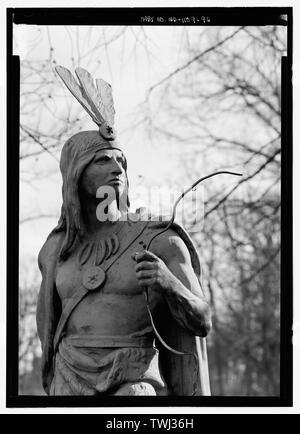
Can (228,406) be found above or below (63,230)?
below

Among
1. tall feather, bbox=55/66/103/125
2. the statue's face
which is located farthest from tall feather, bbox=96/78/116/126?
the statue's face

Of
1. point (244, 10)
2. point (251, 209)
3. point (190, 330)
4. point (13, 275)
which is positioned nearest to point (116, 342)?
point (190, 330)

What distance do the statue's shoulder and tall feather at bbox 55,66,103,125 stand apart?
2.80ft

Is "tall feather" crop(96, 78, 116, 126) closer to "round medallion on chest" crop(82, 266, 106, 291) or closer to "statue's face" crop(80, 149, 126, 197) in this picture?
"statue's face" crop(80, 149, 126, 197)

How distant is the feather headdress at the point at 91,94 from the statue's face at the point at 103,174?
211mm

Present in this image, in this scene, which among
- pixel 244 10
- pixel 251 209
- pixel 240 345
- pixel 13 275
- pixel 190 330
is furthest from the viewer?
pixel 240 345

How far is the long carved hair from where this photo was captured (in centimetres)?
1080

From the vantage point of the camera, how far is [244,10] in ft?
40.7

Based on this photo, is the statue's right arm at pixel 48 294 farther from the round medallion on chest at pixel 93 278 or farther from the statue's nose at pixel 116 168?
the statue's nose at pixel 116 168

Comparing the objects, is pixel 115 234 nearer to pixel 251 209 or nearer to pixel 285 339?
pixel 285 339

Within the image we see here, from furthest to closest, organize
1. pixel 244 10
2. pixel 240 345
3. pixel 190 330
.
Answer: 1. pixel 240 345
2. pixel 244 10
3. pixel 190 330

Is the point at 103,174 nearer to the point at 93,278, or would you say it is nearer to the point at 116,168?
the point at 116,168

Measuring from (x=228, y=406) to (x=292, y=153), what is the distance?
219 centimetres

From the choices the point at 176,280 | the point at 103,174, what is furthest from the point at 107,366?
the point at 103,174
